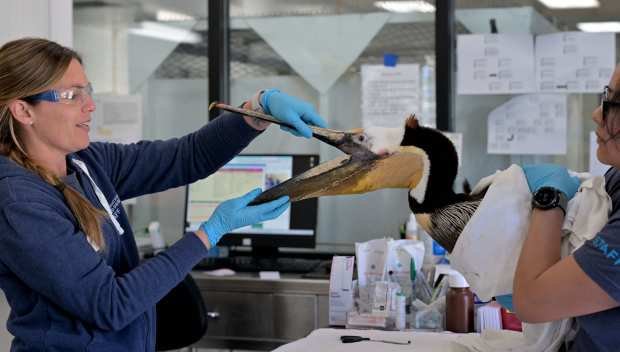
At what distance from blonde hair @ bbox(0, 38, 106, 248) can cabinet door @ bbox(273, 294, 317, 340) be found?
1725 mm

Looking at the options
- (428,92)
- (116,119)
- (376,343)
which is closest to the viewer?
(376,343)

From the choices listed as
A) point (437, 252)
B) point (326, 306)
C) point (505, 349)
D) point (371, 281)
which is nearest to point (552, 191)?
point (505, 349)

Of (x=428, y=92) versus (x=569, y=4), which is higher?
(x=569, y=4)

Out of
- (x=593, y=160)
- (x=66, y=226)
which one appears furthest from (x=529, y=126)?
(x=66, y=226)

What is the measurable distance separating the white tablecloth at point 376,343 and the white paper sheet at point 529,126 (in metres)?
1.68

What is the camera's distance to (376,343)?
6.62 feet

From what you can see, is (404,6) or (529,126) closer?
(529,126)

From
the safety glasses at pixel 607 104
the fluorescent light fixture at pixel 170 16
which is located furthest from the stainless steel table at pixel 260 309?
the safety glasses at pixel 607 104

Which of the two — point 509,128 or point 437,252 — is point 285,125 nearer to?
point 437,252

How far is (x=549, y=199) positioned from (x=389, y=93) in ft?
7.86

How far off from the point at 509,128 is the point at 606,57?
52 centimetres

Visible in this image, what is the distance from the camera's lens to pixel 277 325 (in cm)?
338

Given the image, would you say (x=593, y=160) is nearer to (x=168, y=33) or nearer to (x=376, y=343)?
(x=376, y=343)

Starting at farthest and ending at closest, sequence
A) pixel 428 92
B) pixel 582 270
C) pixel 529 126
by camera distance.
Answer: pixel 428 92
pixel 529 126
pixel 582 270
